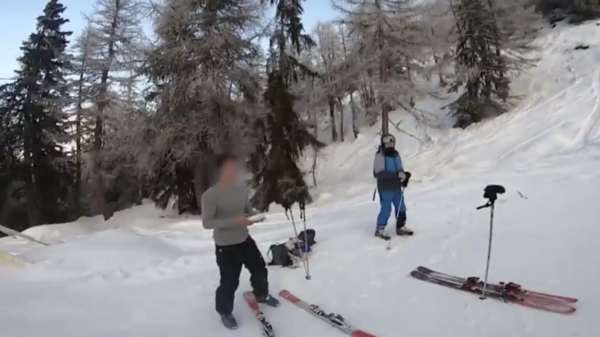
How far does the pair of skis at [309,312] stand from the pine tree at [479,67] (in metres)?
20.4

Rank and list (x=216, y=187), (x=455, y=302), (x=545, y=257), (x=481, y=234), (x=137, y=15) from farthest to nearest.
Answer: (x=137, y=15) < (x=481, y=234) < (x=545, y=257) < (x=455, y=302) < (x=216, y=187)

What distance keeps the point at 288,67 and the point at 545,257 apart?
1314 cm

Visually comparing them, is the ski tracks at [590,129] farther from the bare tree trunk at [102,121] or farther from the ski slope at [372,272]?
the bare tree trunk at [102,121]

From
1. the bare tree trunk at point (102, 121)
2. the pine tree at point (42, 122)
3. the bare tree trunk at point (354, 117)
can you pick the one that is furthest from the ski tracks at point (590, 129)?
the pine tree at point (42, 122)

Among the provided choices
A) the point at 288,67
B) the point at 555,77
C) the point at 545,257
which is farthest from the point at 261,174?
the point at 555,77

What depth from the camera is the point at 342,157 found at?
30422mm

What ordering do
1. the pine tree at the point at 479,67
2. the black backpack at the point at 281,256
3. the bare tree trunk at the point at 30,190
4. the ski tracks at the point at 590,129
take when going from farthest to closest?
the bare tree trunk at the point at 30,190 → the pine tree at the point at 479,67 → the ski tracks at the point at 590,129 → the black backpack at the point at 281,256

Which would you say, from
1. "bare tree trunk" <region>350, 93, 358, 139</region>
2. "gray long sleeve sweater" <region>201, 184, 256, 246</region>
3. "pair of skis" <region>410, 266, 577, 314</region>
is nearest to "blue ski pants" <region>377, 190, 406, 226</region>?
"pair of skis" <region>410, 266, 577, 314</region>

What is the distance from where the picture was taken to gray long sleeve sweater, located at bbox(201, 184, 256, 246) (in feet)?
16.0

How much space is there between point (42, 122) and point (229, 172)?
24566 mm

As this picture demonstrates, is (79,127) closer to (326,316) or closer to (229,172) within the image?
(229,172)

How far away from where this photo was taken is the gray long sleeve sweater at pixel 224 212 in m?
4.88

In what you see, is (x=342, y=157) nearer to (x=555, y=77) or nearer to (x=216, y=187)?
(x=555, y=77)

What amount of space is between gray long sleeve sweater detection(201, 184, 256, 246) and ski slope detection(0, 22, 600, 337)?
3.18 feet
